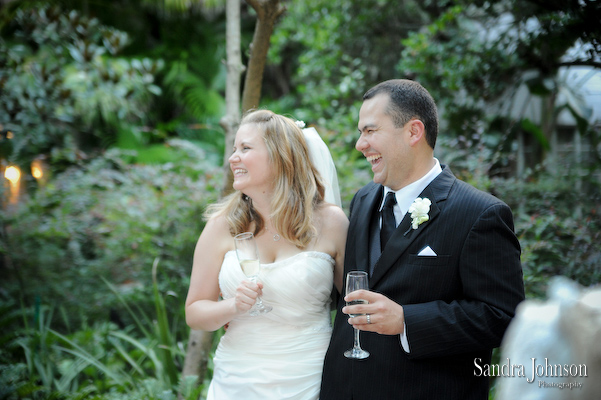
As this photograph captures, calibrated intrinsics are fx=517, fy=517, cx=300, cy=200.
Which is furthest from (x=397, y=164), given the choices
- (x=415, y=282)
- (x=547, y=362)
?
(x=547, y=362)

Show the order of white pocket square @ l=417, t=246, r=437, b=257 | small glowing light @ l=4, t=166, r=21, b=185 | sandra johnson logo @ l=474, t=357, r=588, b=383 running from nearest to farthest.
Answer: sandra johnson logo @ l=474, t=357, r=588, b=383 → white pocket square @ l=417, t=246, r=437, b=257 → small glowing light @ l=4, t=166, r=21, b=185

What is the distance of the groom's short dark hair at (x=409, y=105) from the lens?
2.49m

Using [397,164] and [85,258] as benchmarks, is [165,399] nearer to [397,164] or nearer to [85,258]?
[397,164]

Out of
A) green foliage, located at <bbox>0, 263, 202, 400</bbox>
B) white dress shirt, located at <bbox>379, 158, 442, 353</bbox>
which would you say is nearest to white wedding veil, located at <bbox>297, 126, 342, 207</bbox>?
white dress shirt, located at <bbox>379, 158, 442, 353</bbox>

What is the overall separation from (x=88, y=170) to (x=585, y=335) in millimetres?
7839

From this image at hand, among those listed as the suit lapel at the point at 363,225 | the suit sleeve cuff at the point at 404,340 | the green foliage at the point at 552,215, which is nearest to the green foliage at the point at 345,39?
the green foliage at the point at 552,215

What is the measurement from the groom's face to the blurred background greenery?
3.77 ft

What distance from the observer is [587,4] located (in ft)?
12.6

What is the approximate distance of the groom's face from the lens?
248 centimetres

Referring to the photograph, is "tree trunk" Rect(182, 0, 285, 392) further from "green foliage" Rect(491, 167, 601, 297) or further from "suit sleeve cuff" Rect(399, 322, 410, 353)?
"green foliage" Rect(491, 167, 601, 297)

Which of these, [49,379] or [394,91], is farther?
[49,379]

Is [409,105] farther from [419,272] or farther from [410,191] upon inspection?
[419,272]

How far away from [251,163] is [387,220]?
Result: 0.88 m

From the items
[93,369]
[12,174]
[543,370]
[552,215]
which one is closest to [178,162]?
[12,174]
